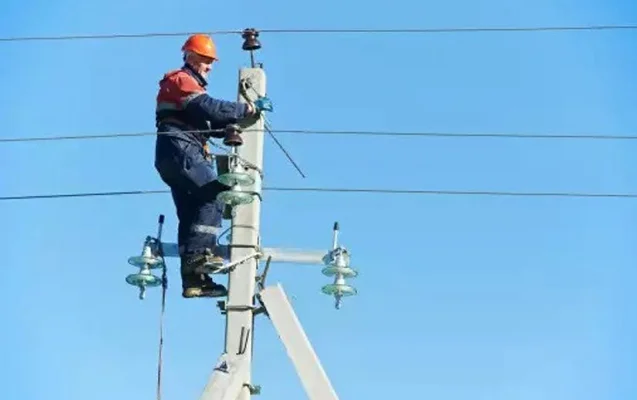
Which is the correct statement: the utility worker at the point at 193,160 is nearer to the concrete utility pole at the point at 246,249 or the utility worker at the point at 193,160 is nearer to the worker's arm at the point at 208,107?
the worker's arm at the point at 208,107

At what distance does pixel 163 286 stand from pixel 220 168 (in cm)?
73

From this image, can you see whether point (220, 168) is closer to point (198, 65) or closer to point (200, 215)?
point (200, 215)

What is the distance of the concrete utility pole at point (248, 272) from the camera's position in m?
5.70

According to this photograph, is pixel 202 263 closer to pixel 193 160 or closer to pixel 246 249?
pixel 246 249

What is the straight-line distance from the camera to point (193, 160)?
6316mm

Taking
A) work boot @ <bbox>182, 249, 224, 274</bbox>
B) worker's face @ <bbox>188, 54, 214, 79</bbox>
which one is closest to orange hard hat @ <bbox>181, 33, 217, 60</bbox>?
worker's face @ <bbox>188, 54, 214, 79</bbox>

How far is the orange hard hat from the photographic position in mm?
6691

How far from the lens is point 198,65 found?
6.68m

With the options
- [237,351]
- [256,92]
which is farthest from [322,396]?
[256,92]

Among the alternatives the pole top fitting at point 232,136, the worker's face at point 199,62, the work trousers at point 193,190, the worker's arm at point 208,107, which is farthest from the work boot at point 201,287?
the worker's face at point 199,62

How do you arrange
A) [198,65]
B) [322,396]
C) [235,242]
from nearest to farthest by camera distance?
[322,396]
[235,242]
[198,65]

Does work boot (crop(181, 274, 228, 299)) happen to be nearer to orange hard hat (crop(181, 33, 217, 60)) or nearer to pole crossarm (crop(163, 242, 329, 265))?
pole crossarm (crop(163, 242, 329, 265))

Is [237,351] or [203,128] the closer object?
[237,351]

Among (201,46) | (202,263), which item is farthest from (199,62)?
(202,263)
